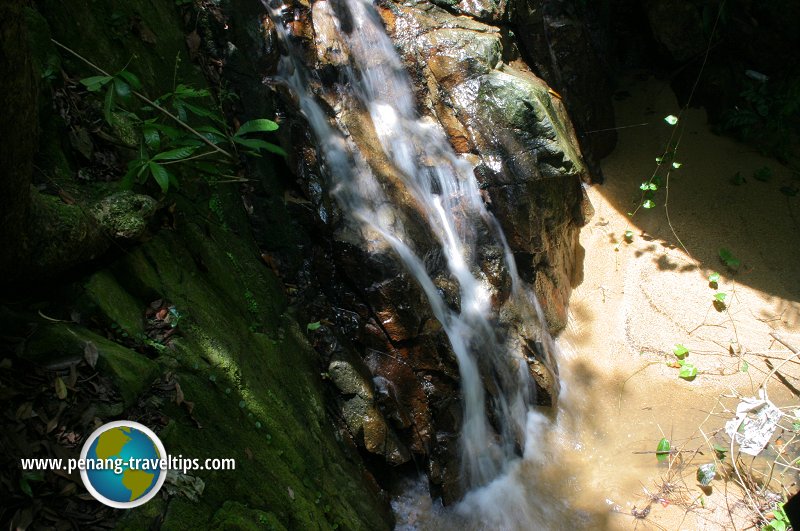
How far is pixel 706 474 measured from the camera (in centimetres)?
446

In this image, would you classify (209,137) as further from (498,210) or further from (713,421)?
(713,421)

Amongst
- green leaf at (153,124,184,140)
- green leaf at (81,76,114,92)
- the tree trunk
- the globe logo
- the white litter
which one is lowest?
the white litter

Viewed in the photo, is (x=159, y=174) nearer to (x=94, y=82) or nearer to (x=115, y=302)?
(x=94, y=82)

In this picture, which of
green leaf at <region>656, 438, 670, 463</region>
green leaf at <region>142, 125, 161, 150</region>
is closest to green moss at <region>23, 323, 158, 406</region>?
green leaf at <region>142, 125, 161, 150</region>

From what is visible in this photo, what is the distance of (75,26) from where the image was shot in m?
2.85

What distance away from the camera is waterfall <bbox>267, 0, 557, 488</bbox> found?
447cm

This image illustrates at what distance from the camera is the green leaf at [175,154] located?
2.73 meters

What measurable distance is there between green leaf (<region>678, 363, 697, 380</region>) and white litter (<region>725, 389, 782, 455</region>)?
1.75ft

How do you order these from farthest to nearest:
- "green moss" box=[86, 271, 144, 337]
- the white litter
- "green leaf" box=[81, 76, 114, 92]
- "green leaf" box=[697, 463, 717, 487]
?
the white litter
"green leaf" box=[697, 463, 717, 487]
"green leaf" box=[81, 76, 114, 92]
"green moss" box=[86, 271, 144, 337]

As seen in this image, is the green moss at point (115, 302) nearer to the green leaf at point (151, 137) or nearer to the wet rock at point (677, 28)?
the green leaf at point (151, 137)

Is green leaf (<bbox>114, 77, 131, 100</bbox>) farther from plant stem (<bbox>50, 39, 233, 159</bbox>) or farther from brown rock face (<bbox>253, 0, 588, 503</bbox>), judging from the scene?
brown rock face (<bbox>253, 0, 588, 503</bbox>)

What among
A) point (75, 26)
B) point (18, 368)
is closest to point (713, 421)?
point (18, 368)

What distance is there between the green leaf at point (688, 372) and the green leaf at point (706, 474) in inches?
40.3

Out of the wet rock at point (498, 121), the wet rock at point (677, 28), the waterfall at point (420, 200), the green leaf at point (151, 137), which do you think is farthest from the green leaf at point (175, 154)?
the wet rock at point (677, 28)
